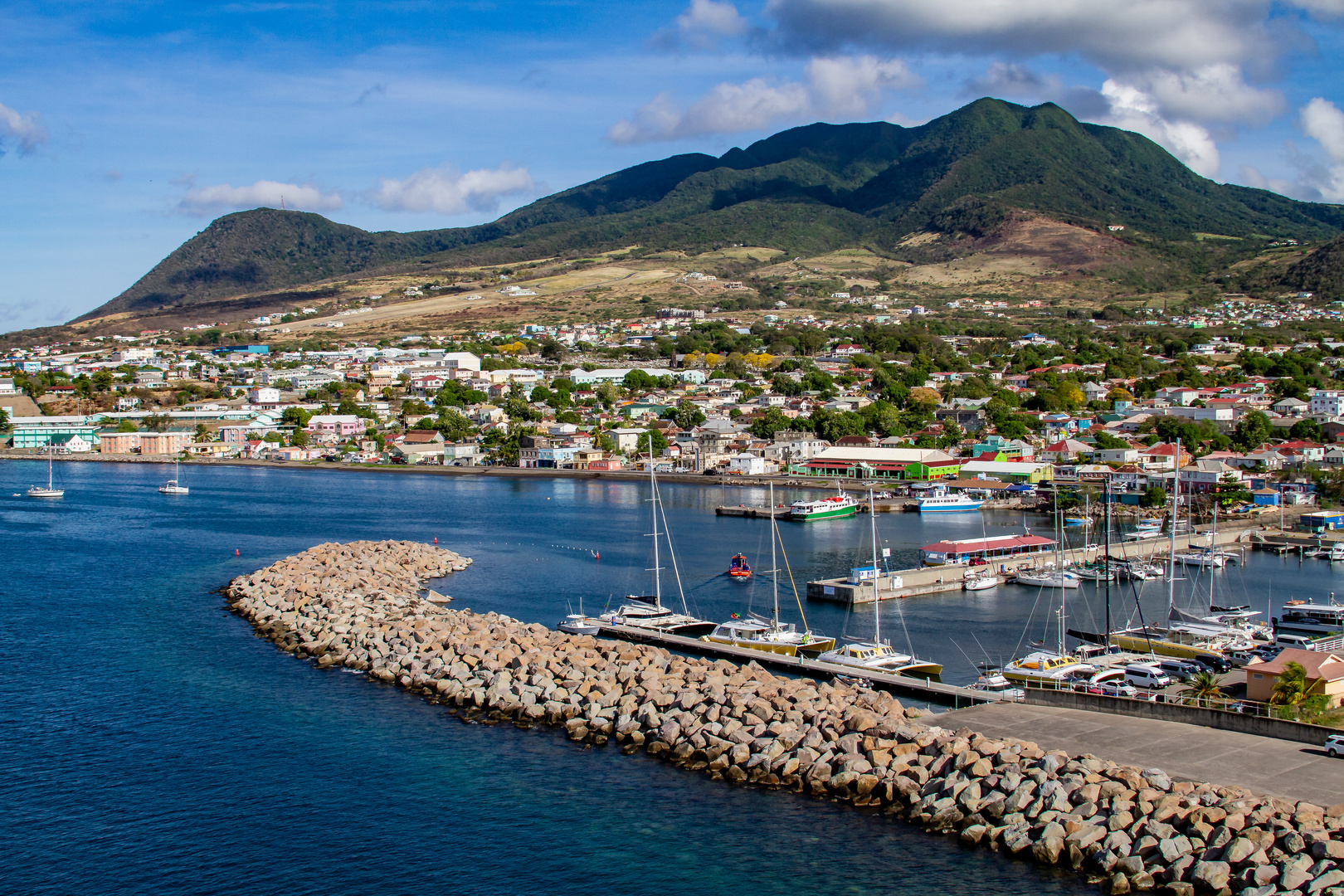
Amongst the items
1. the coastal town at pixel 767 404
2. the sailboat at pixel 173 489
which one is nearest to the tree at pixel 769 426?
the coastal town at pixel 767 404

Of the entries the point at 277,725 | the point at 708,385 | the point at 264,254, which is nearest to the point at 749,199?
the point at 264,254

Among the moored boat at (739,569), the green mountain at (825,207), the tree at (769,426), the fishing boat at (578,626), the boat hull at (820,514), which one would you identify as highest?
the green mountain at (825,207)

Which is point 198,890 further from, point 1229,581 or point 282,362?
point 282,362

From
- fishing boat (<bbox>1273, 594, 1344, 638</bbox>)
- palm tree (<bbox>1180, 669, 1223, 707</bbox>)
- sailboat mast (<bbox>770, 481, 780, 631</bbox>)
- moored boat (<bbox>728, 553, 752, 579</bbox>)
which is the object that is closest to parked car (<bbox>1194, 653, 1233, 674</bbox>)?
palm tree (<bbox>1180, 669, 1223, 707</bbox>)

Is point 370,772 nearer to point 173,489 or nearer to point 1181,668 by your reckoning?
point 1181,668

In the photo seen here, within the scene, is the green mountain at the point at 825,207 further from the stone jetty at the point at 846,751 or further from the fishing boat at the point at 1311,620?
the stone jetty at the point at 846,751

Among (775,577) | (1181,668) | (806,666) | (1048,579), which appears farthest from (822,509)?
(1181,668)
